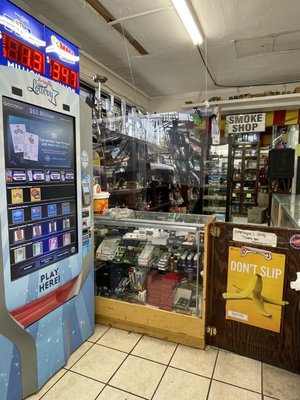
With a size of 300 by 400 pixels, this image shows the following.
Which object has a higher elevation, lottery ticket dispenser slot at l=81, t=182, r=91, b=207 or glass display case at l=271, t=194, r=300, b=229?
lottery ticket dispenser slot at l=81, t=182, r=91, b=207

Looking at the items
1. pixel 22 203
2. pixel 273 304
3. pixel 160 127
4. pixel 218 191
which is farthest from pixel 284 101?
pixel 22 203

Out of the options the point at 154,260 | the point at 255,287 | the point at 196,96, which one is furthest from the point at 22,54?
the point at 196,96

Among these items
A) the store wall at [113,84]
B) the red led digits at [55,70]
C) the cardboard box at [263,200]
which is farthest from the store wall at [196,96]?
the red led digits at [55,70]

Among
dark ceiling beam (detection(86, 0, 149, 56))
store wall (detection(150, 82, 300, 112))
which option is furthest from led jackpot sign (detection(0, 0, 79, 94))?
store wall (detection(150, 82, 300, 112))

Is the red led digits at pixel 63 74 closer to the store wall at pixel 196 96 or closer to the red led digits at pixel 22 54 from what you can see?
the red led digits at pixel 22 54

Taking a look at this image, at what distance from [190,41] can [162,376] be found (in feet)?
12.5

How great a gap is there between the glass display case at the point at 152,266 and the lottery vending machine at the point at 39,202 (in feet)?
1.26

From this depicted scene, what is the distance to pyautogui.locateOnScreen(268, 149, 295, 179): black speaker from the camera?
5387 mm

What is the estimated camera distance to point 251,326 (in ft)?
6.32

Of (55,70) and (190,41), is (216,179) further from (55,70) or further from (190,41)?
(55,70)

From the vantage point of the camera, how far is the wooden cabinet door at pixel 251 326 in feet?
5.84

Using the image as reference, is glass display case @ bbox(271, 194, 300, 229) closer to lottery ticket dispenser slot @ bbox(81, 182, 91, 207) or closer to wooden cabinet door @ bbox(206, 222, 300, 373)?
wooden cabinet door @ bbox(206, 222, 300, 373)

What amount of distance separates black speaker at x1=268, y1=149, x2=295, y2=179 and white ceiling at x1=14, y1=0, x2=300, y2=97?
1387 millimetres

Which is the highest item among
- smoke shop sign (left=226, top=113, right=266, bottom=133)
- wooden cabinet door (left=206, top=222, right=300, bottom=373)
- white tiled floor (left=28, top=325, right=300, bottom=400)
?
smoke shop sign (left=226, top=113, right=266, bottom=133)
